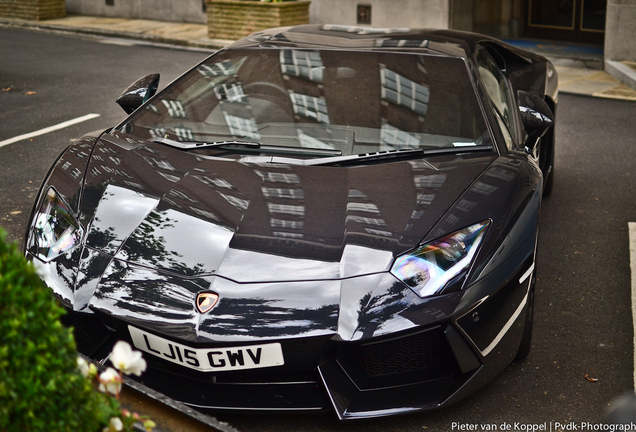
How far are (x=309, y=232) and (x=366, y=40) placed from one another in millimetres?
1510

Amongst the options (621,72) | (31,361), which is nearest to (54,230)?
(31,361)

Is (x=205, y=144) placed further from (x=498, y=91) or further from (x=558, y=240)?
(x=558, y=240)

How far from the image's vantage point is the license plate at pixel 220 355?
7.30ft

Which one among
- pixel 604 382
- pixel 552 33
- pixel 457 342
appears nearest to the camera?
pixel 457 342

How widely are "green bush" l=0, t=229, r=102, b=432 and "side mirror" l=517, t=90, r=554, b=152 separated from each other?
9.08ft

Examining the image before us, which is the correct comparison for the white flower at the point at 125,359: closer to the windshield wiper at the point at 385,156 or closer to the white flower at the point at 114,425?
the white flower at the point at 114,425

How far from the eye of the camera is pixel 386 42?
143 inches

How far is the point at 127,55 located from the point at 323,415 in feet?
30.9

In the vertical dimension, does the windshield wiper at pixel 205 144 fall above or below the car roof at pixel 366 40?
below

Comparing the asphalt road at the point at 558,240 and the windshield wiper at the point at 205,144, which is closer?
the asphalt road at the point at 558,240

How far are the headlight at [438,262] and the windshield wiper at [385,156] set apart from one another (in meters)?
0.65

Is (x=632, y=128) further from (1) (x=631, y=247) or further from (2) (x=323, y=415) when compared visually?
(2) (x=323, y=415)

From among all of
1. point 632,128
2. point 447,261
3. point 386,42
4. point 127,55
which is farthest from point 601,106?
point 127,55

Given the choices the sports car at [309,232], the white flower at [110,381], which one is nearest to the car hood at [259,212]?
the sports car at [309,232]
